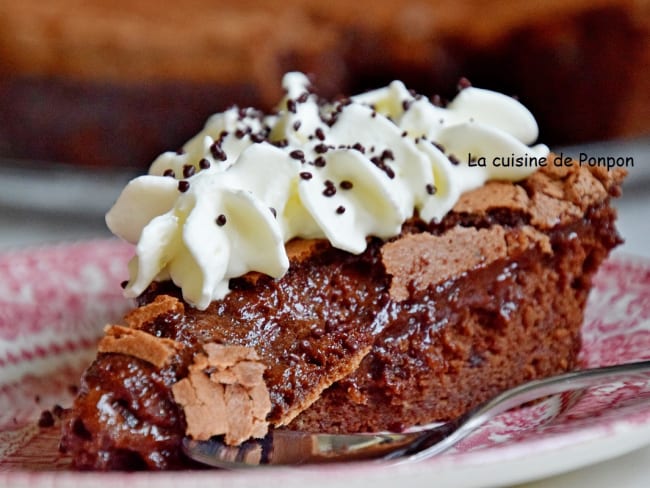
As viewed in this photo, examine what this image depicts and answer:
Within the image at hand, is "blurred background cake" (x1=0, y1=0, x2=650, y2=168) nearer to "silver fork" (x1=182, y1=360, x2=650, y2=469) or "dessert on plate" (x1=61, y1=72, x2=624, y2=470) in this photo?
"dessert on plate" (x1=61, y1=72, x2=624, y2=470)

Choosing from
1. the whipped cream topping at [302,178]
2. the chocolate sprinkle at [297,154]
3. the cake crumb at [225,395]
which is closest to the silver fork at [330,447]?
the cake crumb at [225,395]

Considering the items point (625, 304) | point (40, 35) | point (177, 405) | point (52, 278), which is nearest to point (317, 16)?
point (40, 35)

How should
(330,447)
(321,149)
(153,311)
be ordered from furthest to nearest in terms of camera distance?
1. (321,149)
2. (153,311)
3. (330,447)

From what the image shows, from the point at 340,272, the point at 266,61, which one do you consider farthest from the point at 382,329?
the point at 266,61

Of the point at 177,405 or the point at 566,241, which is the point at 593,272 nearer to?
the point at 566,241

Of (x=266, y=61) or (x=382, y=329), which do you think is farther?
(x=266, y=61)

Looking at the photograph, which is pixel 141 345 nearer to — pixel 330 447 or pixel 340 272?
pixel 330 447

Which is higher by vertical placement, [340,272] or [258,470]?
[340,272]

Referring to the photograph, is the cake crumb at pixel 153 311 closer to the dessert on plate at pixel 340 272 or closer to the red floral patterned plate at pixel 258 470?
the dessert on plate at pixel 340 272
